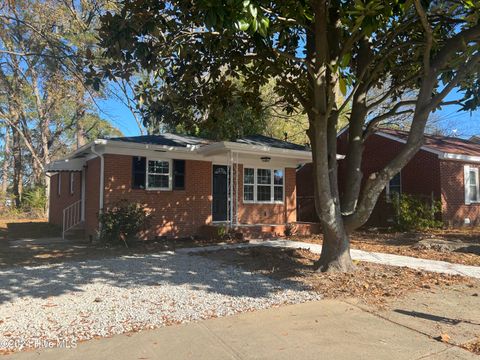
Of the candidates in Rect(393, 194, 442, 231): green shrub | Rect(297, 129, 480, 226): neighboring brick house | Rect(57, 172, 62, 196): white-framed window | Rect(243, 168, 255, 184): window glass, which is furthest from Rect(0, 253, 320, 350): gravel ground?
Rect(57, 172, 62, 196): white-framed window

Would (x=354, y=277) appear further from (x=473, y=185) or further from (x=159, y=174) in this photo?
(x=473, y=185)

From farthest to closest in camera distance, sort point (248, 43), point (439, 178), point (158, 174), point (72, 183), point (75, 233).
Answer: point (72, 183), point (439, 178), point (75, 233), point (158, 174), point (248, 43)

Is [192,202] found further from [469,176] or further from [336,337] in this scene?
[469,176]

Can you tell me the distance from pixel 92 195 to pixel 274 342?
36.0 ft

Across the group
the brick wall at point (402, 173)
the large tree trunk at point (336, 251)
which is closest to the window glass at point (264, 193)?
the brick wall at point (402, 173)

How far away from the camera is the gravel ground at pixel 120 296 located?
15.7 ft

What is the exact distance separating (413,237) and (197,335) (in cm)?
1141

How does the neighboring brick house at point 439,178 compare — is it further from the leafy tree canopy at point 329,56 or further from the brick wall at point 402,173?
the leafy tree canopy at point 329,56

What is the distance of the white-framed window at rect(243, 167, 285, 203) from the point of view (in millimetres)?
15622

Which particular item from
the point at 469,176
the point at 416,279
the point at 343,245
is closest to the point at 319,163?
the point at 343,245

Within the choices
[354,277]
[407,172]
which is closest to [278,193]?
[407,172]

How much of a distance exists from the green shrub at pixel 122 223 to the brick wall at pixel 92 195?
1079 millimetres

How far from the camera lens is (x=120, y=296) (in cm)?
603

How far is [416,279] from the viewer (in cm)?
725
